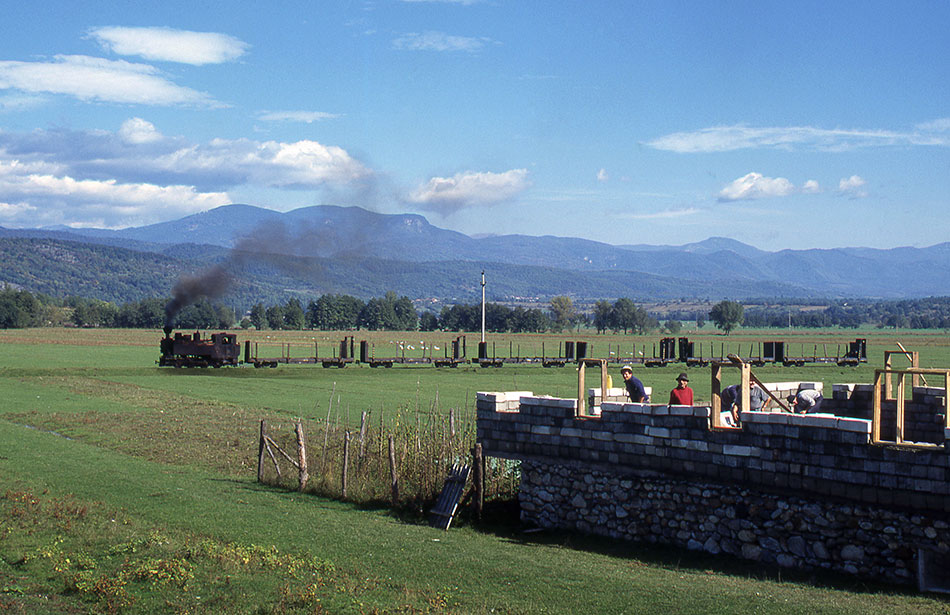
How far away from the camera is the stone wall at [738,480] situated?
14094mm

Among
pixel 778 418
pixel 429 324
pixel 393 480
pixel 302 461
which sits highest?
pixel 778 418

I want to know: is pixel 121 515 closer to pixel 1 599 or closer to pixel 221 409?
pixel 1 599

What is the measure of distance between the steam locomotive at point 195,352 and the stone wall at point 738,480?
47970mm

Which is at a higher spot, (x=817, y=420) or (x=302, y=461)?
(x=817, y=420)

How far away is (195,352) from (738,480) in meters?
54.1

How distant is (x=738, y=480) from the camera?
16.0 m

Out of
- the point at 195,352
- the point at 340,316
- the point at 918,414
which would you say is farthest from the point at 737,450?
the point at 340,316

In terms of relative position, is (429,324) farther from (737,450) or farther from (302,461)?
(737,450)

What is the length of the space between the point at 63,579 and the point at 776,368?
6780 cm

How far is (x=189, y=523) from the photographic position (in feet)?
57.0

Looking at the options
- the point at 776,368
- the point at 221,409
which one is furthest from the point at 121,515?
the point at 776,368

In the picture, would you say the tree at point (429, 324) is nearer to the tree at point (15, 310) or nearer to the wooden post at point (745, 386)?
the tree at point (15, 310)

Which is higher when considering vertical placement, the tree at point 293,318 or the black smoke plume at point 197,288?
the black smoke plume at point 197,288

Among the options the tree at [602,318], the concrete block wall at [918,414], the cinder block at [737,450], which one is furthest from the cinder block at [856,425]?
the tree at [602,318]
